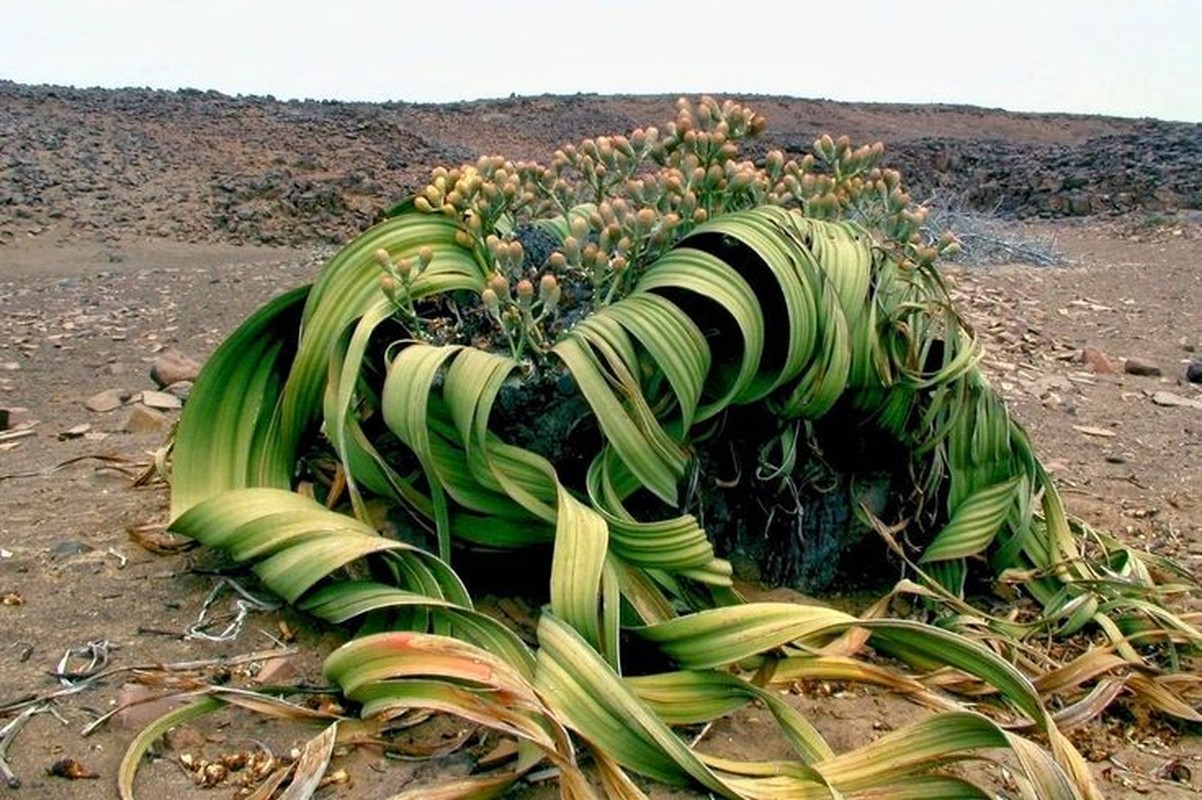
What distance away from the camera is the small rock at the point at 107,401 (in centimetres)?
302

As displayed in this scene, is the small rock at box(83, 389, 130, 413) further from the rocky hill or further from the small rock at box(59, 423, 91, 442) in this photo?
the rocky hill

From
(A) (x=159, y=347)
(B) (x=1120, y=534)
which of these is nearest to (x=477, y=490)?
(B) (x=1120, y=534)

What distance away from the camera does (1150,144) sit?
1488cm

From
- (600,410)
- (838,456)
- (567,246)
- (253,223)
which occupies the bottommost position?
(253,223)

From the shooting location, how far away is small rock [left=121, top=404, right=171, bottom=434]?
246 cm

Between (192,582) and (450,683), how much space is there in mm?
483

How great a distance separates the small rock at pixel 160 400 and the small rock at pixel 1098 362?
278 cm

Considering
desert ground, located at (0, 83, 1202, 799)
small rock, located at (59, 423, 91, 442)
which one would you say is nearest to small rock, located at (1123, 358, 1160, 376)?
desert ground, located at (0, 83, 1202, 799)

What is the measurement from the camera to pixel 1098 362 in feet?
12.9

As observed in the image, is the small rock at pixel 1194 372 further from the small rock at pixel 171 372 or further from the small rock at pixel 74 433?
the small rock at pixel 74 433

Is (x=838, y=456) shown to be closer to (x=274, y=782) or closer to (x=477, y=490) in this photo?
(x=477, y=490)

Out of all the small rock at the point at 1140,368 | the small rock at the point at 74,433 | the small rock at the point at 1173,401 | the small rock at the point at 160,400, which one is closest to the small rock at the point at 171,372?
the small rock at the point at 160,400

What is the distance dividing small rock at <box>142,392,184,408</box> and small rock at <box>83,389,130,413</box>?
0.20 metres

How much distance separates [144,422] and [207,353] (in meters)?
1.87
